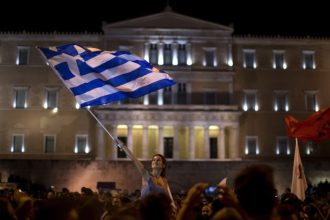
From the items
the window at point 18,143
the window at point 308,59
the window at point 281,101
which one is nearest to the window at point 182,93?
the window at point 281,101

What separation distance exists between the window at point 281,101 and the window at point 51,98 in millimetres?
18855

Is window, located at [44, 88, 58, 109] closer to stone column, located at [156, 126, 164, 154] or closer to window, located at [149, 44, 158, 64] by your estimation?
window, located at [149, 44, 158, 64]

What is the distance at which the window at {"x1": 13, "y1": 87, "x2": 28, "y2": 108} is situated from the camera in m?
44.4

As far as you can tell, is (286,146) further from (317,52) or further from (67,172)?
(67,172)

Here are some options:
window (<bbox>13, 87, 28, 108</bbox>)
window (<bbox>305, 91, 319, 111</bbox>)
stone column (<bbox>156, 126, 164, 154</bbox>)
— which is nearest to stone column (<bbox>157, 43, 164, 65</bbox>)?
stone column (<bbox>156, 126, 164, 154</bbox>)

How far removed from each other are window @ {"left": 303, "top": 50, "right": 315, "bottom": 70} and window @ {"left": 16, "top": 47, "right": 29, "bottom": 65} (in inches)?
952

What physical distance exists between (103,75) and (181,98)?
110 feet

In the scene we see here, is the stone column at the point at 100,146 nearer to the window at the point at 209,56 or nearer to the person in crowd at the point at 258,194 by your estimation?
the window at the point at 209,56

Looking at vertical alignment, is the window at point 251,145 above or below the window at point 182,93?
below

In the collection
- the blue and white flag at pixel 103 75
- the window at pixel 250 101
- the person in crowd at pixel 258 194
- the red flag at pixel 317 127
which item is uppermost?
the window at pixel 250 101

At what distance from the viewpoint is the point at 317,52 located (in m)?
46.5

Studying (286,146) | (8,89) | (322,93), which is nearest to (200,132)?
(286,146)

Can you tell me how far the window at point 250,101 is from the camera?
4506 cm

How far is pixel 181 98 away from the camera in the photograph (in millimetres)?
44281
